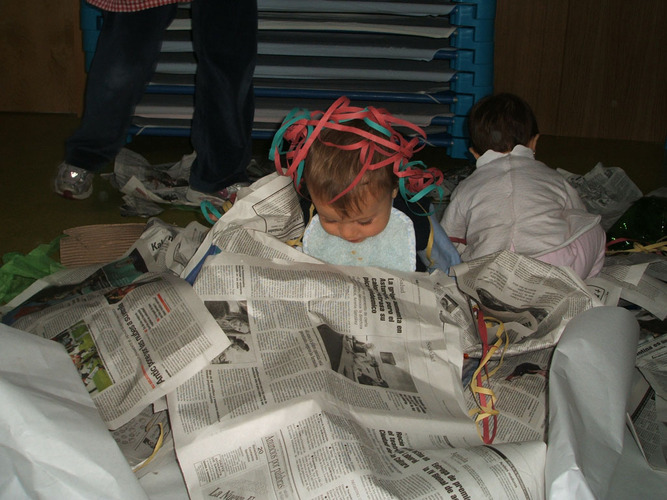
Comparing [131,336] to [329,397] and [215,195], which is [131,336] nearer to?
[329,397]

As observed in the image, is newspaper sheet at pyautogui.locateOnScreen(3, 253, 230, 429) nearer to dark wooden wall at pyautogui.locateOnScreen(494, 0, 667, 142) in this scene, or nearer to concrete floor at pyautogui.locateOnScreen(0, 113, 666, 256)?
concrete floor at pyautogui.locateOnScreen(0, 113, 666, 256)

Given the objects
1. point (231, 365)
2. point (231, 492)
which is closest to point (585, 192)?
point (231, 365)

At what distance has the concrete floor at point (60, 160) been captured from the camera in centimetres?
138

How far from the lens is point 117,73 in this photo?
127 cm

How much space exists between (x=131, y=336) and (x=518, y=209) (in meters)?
0.63

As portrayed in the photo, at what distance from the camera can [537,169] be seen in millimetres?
1062

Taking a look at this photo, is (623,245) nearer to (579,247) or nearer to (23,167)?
(579,247)

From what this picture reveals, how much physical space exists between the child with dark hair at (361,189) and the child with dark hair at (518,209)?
94 millimetres

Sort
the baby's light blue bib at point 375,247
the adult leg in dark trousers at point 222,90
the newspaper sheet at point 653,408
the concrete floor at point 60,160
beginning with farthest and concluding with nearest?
1. the concrete floor at point 60,160
2. the adult leg in dark trousers at point 222,90
3. the baby's light blue bib at point 375,247
4. the newspaper sheet at point 653,408

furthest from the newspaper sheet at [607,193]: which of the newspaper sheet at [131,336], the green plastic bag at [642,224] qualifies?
the newspaper sheet at [131,336]

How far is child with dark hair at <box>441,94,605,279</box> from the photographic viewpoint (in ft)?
3.22

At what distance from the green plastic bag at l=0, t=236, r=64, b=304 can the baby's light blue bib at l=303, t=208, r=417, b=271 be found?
1.49 ft

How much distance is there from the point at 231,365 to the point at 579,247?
60cm

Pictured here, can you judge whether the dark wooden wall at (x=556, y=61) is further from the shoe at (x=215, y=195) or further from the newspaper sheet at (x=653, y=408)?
the newspaper sheet at (x=653, y=408)
